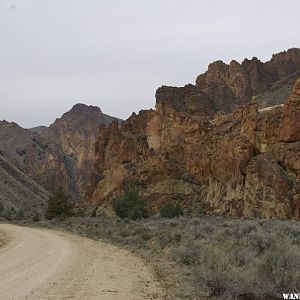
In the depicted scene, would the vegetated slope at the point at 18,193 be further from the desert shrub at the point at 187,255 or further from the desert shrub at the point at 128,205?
the desert shrub at the point at 187,255

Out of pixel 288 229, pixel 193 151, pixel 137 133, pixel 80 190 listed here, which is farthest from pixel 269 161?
pixel 80 190

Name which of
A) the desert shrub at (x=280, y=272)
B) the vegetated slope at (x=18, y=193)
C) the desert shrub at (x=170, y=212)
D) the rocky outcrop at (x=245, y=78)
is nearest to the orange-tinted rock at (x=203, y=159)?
the desert shrub at (x=170, y=212)

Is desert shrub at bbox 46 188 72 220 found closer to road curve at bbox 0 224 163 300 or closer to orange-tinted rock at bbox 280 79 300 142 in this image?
orange-tinted rock at bbox 280 79 300 142

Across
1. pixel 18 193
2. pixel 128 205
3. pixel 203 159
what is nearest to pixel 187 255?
pixel 128 205

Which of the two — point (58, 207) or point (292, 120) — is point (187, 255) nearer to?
point (58, 207)

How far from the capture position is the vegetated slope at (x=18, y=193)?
97.4 metres

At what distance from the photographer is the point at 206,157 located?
7575 cm

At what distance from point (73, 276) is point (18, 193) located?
3908 inches

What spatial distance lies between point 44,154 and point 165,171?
123m

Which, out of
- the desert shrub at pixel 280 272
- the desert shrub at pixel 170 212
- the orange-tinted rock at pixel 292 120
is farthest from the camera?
the orange-tinted rock at pixel 292 120

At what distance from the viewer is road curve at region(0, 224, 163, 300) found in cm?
1121

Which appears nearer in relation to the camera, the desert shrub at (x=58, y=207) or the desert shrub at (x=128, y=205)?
the desert shrub at (x=128, y=205)

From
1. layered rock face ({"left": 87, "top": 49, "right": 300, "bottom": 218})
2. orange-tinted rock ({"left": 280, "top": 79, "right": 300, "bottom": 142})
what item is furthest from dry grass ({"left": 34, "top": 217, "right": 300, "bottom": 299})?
orange-tinted rock ({"left": 280, "top": 79, "right": 300, "bottom": 142})

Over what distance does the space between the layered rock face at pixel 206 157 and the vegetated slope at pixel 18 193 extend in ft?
44.0
